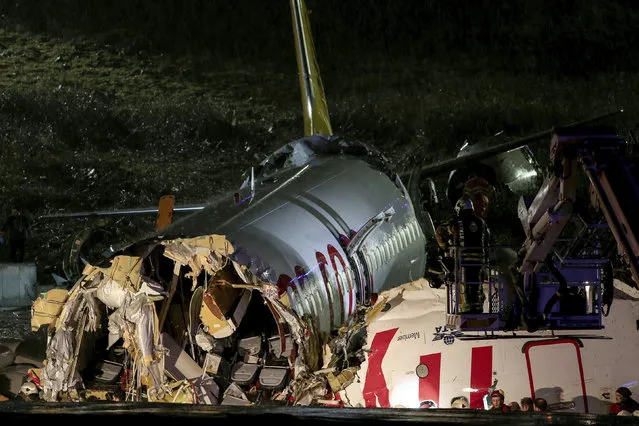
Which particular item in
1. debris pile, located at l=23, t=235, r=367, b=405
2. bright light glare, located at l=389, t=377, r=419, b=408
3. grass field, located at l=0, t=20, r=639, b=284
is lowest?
bright light glare, located at l=389, t=377, r=419, b=408

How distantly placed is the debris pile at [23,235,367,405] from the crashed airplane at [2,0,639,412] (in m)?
0.02

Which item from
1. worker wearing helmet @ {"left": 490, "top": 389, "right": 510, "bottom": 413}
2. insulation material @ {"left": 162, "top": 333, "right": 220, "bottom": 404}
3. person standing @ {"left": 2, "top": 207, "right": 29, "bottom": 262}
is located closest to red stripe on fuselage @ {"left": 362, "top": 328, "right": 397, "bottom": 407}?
worker wearing helmet @ {"left": 490, "top": 389, "right": 510, "bottom": 413}

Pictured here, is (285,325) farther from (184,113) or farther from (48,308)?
(184,113)

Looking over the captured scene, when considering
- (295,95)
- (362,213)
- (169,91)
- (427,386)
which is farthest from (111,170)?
(427,386)

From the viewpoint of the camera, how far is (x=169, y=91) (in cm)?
5909

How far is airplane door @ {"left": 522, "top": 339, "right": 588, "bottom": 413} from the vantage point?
1323 cm

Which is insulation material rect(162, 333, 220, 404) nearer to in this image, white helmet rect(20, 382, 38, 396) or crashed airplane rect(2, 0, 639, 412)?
crashed airplane rect(2, 0, 639, 412)

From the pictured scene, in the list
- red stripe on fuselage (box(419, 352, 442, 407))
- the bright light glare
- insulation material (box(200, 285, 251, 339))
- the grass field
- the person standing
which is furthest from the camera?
the grass field

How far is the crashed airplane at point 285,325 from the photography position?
13188mm

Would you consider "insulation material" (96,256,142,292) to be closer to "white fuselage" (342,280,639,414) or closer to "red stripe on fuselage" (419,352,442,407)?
"white fuselage" (342,280,639,414)

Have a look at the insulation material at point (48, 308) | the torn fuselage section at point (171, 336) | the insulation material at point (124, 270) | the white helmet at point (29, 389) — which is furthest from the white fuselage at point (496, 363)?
the white helmet at point (29, 389)

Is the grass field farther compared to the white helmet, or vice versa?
the grass field

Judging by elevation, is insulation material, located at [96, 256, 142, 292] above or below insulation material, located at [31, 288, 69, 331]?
above

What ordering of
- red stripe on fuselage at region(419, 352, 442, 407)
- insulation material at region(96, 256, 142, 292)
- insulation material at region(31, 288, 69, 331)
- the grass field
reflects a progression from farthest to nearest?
1. the grass field
2. red stripe on fuselage at region(419, 352, 442, 407)
3. insulation material at region(31, 288, 69, 331)
4. insulation material at region(96, 256, 142, 292)
